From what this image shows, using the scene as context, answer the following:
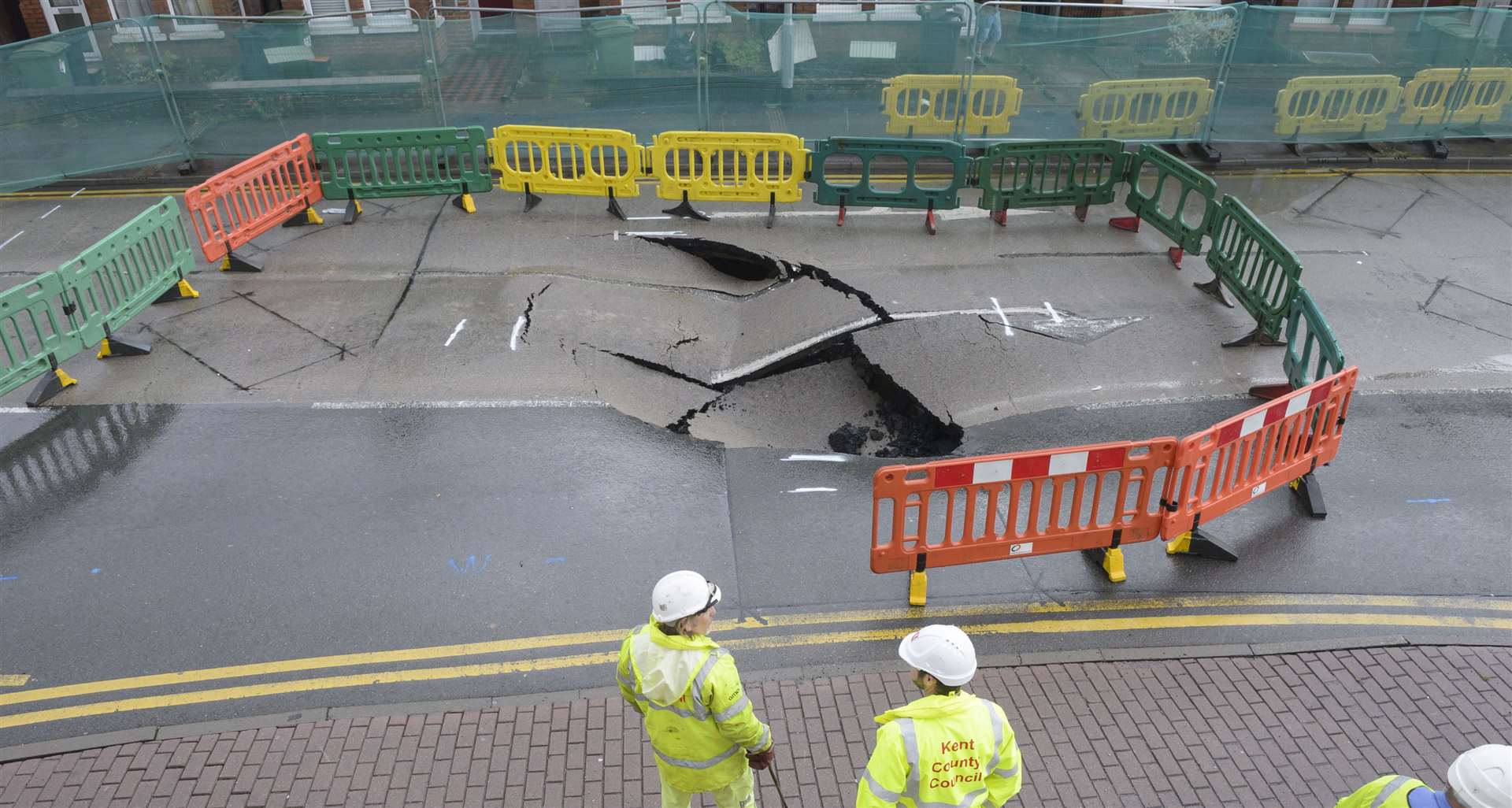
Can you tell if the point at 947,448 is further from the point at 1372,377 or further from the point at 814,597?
the point at 1372,377

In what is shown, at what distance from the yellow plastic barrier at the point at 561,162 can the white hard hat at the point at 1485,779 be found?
1095 cm

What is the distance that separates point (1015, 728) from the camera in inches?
223

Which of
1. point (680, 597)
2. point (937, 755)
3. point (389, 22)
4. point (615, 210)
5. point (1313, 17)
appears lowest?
point (615, 210)

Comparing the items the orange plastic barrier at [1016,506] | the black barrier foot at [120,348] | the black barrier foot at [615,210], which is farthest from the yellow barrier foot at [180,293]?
the orange plastic barrier at [1016,506]

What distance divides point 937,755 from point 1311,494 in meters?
5.36

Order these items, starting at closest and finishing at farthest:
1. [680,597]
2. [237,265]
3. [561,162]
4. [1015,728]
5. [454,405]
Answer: [680,597], [1015,728], [454,405], [237,265], [561,162]

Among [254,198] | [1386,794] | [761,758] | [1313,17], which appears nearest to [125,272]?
[254,198]

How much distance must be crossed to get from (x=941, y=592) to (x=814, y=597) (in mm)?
882

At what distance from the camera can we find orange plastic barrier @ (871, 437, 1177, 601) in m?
6.24

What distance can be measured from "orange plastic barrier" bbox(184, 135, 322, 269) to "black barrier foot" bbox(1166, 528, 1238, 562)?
33.7 ft

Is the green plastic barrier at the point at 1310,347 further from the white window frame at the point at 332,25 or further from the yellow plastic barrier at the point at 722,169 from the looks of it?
the white window frame at the point at 332,25

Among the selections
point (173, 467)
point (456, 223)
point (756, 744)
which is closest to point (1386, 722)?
point (756, 744)

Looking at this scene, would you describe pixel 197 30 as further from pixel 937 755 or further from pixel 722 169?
pixel 937 755

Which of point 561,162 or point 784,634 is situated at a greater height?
point 561,162
